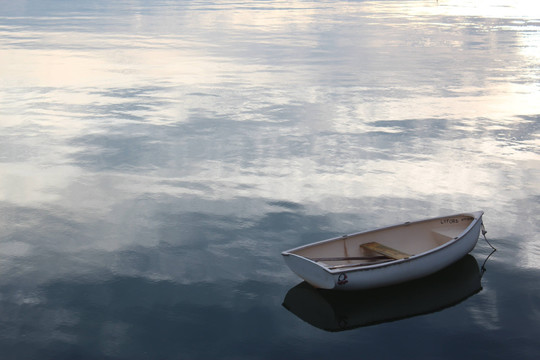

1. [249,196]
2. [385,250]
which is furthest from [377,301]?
[249,196]

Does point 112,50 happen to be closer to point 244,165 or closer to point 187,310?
point 244,165

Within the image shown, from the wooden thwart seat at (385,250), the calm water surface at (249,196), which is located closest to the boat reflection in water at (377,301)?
the calm water surface at (249,196)

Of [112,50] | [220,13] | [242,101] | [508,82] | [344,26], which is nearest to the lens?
[242,101]

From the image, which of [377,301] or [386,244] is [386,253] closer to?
[386,244]

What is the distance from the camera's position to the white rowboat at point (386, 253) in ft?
51.8

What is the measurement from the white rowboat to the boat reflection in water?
0.91ft

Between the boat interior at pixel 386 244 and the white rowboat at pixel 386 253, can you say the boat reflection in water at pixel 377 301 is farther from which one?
the boat interior at pixel 386 244

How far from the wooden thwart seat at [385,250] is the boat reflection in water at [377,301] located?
627mm

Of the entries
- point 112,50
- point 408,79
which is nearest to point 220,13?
point 112,50

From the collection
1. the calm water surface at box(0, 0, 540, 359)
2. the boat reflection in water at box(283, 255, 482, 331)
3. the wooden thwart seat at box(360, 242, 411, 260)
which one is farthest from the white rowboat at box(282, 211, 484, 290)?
the calm water surface at box(0, 0, 540, 359)

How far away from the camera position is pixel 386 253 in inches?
671

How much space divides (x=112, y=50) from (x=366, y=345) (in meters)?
44.0

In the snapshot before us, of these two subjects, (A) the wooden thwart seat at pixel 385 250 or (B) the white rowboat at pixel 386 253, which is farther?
(A) the wooden thwart seat at pixel 385 250

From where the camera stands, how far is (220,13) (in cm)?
8944
